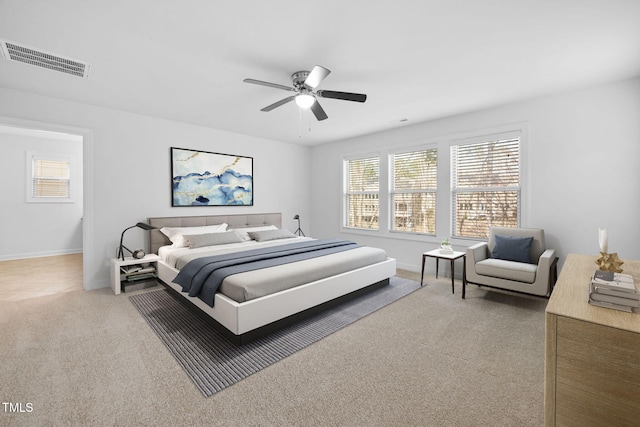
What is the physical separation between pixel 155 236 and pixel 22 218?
3862mm

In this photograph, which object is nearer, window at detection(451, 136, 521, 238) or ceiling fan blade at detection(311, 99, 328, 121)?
ceiling fan blade at detection(311, 99, 328, 121)

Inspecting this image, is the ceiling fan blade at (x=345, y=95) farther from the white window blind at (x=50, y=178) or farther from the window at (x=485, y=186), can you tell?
the white window blind at (x=50, y=178)

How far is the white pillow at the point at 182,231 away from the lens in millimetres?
4222

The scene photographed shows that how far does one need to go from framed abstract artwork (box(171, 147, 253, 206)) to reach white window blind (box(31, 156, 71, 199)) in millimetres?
3746

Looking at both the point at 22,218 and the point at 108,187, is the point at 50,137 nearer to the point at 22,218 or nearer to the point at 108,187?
the point at 22,218

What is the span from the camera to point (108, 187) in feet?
13.5

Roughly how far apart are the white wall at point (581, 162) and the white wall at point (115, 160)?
15.1ft

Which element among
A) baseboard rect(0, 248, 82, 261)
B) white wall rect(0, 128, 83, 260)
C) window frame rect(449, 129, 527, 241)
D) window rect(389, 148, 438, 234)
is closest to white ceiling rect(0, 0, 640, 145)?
window frame rect(449, 129, 527, 241)

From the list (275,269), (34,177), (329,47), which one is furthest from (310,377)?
(34,177)

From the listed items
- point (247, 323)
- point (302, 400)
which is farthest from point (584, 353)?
point (247, 323)

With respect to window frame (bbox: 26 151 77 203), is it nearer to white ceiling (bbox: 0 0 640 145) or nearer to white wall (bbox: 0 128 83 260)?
white wall (bbox: 0 128 83 260)

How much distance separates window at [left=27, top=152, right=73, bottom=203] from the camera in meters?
5.98

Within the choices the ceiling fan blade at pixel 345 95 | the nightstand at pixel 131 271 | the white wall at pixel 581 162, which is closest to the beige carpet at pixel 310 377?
the nightstand at pixel 131 271

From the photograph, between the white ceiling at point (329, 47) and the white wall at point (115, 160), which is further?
the white wall at point (115, 160)
